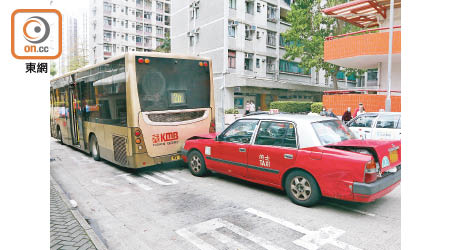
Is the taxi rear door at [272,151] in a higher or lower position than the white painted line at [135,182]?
higher

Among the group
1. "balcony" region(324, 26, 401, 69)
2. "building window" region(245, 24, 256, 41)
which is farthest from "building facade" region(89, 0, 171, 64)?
"balcony" region(324, 26, 401, 69)

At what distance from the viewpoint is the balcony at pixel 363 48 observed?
16.5 meters

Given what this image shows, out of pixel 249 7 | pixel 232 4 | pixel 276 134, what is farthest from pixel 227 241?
pixel 249 7

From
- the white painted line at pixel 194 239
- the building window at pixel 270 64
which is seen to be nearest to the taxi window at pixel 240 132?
the white painted line at pixel 194 239

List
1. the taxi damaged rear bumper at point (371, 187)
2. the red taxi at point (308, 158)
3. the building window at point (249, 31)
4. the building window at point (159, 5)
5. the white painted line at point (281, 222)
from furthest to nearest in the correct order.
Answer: the building window at point (159, 5)
the building window at point (249, 31)
the red taxi at point (308, 158)
the taxi damaged rear bumper at point (371, 187)
the white painted line at point (281, 222)

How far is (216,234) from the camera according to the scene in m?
4.27

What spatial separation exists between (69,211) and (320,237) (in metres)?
3.81

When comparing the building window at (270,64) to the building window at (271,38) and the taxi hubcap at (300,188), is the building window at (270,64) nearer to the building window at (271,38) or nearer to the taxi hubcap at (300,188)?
the building window at (271,38)

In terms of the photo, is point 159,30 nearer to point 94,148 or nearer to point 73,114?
point 73,114

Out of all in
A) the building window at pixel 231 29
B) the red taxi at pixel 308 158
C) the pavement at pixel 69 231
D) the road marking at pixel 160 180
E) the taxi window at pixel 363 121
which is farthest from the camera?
the building window at pixel 231 29

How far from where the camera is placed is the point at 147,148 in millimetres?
7422

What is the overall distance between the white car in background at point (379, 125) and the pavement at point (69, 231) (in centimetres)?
789

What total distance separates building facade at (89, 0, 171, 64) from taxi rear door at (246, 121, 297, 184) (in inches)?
1958

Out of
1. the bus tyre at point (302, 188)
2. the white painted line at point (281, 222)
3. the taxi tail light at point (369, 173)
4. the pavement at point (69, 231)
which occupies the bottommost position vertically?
the white painted line at point (281, 222)
